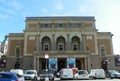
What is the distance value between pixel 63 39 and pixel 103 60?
12.4 m

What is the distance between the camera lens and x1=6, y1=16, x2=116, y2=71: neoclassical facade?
55.5 m

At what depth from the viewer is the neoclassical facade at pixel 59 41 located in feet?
182

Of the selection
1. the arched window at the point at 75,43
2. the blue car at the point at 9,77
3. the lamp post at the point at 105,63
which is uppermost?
the arched window at the point at 75,43

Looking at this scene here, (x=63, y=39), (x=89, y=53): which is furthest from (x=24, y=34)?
(x=89, y=53)

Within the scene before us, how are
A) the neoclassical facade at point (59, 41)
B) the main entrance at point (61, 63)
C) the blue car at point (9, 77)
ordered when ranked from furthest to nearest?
1. the neoclassical facade at point (59, 41)
2. the main entrance at point (61, 63)
3. the blue car at point (9, 77)

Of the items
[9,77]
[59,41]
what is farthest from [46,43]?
[9,77]

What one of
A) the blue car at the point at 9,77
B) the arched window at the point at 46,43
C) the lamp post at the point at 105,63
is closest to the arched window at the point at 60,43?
the arched window at the point at 46,43

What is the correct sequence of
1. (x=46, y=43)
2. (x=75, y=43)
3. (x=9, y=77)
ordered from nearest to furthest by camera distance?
(x=9, y=77)
(x=46, y=43)
(x=75, y=43)

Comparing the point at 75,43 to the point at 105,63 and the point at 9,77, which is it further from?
the point at 9,77

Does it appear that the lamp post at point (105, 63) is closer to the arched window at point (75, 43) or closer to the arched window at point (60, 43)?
the arched window at point (75, 43)

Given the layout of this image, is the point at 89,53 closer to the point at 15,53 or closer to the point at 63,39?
the point at 63,39

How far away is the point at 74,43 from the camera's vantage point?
5803cm

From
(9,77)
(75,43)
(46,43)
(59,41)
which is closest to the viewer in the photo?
(9,77)

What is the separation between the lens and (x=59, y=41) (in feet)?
191
